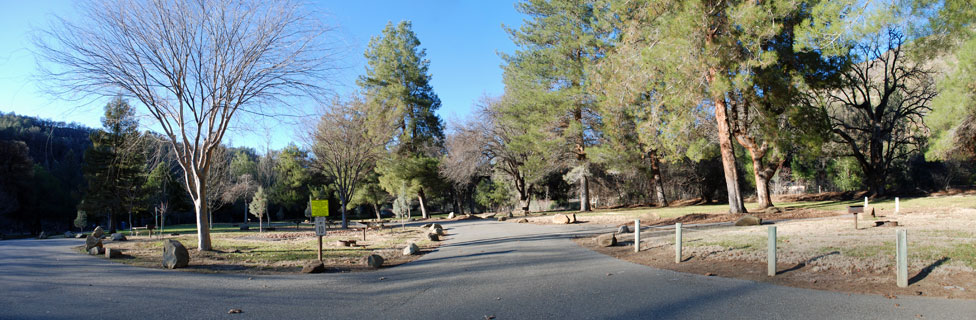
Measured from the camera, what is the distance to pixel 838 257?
25.0 feet

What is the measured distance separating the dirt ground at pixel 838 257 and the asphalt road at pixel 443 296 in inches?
21.9

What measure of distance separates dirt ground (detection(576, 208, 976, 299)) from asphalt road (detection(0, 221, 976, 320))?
1.82 ft

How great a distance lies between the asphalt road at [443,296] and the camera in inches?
209

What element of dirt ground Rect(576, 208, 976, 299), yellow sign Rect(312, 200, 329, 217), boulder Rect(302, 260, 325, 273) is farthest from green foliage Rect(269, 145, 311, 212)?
dirt ground Rect(576, 208, 976, 299)

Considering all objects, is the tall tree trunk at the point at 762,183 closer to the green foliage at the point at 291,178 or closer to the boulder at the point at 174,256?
the boulder at the point at 174,256

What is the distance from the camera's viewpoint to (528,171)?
33781 mm

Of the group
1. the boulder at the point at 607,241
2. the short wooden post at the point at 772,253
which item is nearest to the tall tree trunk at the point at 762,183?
the boulder at the point at 607,241

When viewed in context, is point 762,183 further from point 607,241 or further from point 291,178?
point 291,178

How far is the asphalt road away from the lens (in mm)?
5312

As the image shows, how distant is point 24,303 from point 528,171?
29.2 meters

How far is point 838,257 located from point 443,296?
6.43 meters

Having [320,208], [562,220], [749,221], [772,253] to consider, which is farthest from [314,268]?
[562,220]

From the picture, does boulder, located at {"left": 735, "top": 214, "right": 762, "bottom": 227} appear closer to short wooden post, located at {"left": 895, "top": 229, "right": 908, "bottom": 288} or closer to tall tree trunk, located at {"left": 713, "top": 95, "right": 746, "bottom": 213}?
tall tree trunk, located at {"left": 713, "top": 95, "right": 746, "bottom": 213}

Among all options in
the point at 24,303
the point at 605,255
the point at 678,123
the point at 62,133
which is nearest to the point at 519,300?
the point at 605,255
